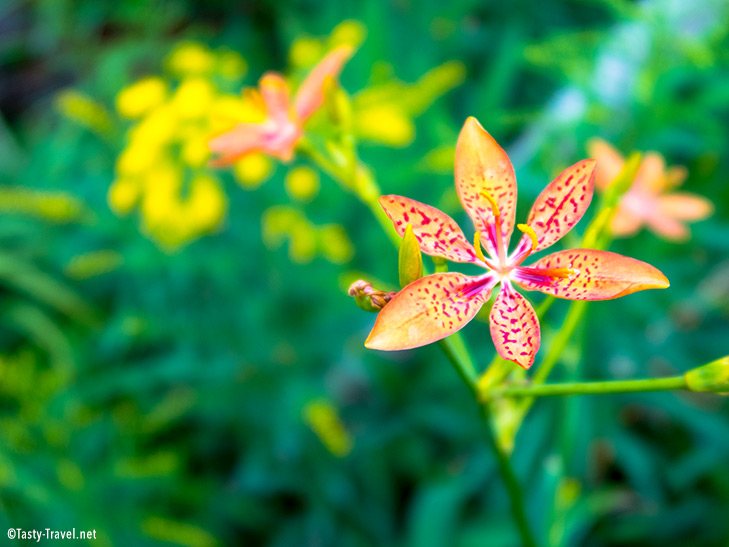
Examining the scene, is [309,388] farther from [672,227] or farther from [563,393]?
[563,393]

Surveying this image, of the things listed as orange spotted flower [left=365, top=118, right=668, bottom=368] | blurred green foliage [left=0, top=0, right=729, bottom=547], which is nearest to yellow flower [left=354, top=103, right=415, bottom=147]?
blurred green foliage [left=0, top=0, right=729, bottom=547]

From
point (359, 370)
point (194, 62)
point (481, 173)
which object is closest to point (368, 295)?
point (481, 173)

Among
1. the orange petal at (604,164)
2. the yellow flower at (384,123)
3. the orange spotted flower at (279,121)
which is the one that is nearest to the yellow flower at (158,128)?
the yellow flower at (384,123)

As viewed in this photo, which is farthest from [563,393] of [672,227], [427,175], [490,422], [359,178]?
[427,175]

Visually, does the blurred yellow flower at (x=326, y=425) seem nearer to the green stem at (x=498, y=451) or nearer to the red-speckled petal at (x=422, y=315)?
the green stem at (x=498, y=451)

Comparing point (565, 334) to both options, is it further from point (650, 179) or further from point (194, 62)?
point (194, 62)

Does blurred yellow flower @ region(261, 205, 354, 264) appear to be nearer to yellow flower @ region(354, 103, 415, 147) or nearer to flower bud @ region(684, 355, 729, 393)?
yellow flower @ region(354, 103, 415, 147)
